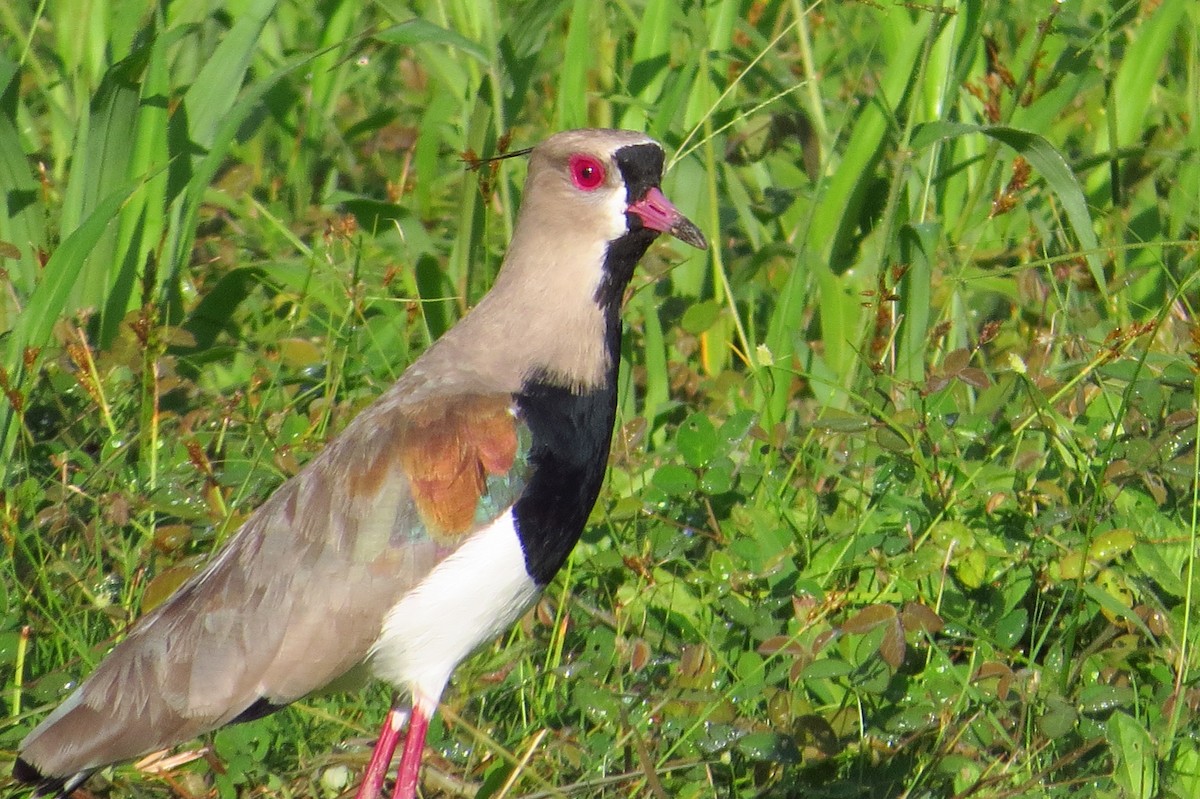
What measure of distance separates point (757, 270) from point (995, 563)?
1642 mm

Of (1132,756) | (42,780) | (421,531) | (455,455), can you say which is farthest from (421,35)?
(1132,756)

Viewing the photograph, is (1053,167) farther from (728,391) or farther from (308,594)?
(308,594)

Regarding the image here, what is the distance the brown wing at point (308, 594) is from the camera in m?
3.72

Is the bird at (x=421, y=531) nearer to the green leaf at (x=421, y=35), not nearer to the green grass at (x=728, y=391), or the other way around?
the green grass at (x=728, y=391)

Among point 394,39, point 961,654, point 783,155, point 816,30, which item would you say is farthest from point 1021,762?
point 816,30

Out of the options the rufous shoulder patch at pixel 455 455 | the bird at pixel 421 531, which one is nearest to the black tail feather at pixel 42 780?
the bird at pixel 421 531

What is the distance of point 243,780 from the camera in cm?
399

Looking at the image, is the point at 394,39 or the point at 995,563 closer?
the point at 995,563

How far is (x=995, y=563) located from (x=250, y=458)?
6.74 feet

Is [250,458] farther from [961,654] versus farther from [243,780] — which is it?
[961,654]

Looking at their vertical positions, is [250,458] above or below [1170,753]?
above

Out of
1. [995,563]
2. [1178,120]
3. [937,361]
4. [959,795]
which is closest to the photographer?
[959,795]

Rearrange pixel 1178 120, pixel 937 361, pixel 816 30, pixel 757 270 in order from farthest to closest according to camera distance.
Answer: pixel 816 30 < pixel 1178 120 < pixel 757 270 < pixel 937 361

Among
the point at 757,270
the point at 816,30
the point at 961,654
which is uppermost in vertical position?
the point at 816,30
